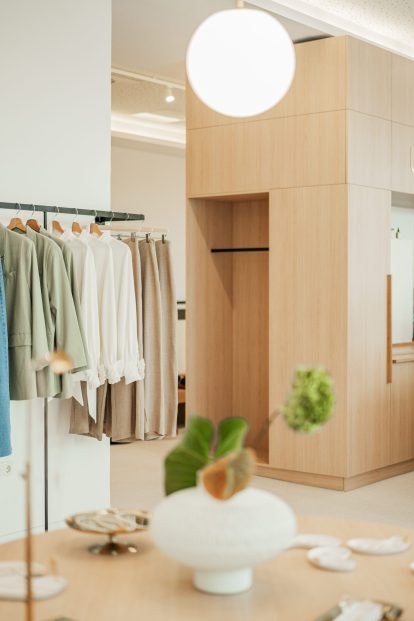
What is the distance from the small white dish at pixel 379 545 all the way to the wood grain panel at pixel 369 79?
415 cm

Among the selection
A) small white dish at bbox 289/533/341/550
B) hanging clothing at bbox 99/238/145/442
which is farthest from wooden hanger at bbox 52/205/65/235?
small white dish at bbox 289/533/341/550

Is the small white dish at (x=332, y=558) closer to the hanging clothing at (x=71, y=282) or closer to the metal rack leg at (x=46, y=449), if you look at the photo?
the hanging clothing at (x=71, y=282)

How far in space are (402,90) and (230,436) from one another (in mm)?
4939

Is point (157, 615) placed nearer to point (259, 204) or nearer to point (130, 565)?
point (130, 565)

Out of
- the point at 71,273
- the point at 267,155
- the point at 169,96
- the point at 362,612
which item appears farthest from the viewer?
the point at 169,96

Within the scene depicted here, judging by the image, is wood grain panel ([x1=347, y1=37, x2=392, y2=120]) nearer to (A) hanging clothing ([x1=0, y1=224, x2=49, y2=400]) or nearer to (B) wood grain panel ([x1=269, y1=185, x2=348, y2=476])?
(B) wood grain panel ([x1=269, y1=185, x2=348, y2=476])

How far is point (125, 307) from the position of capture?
443 centimetres

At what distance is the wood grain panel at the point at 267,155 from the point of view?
583 cm

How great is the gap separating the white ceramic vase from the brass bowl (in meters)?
0.33

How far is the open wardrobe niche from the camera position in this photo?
6566mm

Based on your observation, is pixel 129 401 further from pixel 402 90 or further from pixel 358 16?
pixel 358 16

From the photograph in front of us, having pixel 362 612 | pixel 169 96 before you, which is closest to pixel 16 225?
pixel 362 612

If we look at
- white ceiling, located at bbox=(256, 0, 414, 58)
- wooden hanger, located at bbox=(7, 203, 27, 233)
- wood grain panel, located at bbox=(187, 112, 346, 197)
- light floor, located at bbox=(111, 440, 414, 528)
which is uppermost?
white ceiling, located at bbox=(256, 0, 414, 58)

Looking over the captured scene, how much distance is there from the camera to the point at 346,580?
1885mm
